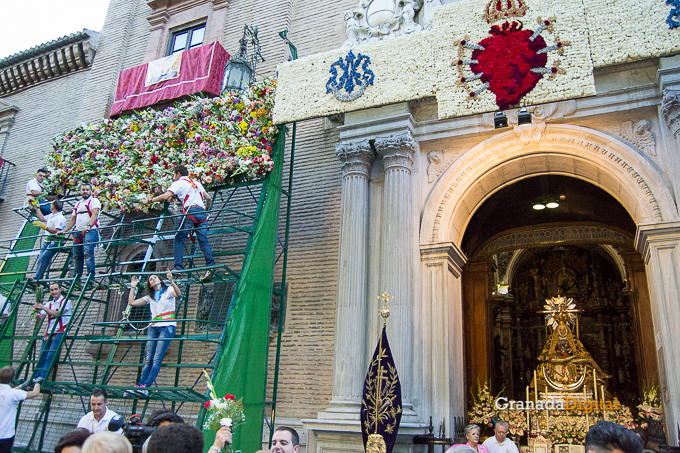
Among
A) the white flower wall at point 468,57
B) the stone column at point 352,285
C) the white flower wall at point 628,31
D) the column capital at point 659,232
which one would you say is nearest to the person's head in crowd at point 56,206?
the white flower wall at point 468,57

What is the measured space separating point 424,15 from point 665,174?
5433 millimetres

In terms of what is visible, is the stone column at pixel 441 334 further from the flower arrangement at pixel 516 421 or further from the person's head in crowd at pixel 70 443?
the person's head in crowd at pixel 70 443

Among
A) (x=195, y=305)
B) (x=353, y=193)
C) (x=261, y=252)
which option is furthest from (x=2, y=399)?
(x=353, y=193)

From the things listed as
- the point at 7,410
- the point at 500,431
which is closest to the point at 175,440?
the point at 7,410

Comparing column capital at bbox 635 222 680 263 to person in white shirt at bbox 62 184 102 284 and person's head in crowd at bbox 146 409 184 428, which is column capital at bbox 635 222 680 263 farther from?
person in white shirt at bbox 62 184 102 284

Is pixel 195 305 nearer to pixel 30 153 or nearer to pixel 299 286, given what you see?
pixel 299 286

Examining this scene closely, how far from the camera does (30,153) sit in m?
16.7

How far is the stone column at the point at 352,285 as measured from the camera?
902 centimetres

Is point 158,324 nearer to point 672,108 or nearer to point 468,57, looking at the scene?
point 468,57

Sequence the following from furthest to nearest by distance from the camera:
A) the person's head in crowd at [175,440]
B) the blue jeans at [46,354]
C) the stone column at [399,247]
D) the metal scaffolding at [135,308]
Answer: the metal scaffolding at [135,308]
the blue jeans at [46,354]
the stone column at [399,247]
the person's head in crowd at [175,440]

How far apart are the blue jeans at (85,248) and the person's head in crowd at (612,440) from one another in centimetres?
917

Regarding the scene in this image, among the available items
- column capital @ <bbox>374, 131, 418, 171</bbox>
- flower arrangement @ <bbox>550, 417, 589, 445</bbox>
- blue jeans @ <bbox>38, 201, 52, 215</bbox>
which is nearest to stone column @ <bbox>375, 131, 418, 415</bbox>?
column capital @ <bbox>374, 131, 418, 171</bbox>

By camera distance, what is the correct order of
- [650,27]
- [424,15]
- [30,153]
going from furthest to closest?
[30,153]
[424,15]
[650,27]

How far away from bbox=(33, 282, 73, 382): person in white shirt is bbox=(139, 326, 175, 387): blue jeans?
187 cm
